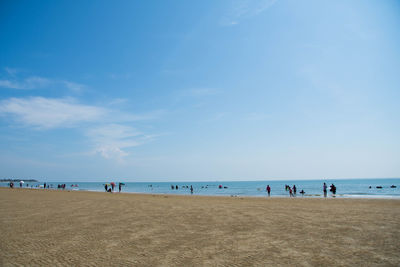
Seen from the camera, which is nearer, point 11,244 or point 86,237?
point 11,244

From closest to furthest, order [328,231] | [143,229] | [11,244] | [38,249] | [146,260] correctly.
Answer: [146,260]
[38,249]
[11,244]
[328,231]
[143,229]

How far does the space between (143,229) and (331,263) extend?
759cm

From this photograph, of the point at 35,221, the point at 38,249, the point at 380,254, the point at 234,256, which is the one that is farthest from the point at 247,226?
the point at 35,221

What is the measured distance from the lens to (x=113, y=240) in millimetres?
8656

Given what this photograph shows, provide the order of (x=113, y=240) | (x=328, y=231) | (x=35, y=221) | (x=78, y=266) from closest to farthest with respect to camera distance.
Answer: (x=78, y=266) → (x=113, y=240) → (x=328, y=231) → (x=35, y=221)

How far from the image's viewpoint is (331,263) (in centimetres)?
616

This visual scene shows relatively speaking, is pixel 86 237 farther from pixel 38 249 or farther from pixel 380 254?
pixel 380 254

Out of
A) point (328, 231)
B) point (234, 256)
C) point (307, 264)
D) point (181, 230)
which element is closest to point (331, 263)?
point (307, 264)

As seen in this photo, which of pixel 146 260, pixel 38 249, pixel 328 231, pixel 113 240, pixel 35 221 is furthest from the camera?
pixel 35 221

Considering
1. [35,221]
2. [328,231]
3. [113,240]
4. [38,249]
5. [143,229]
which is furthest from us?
[35,221]

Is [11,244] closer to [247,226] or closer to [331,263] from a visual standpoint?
[247,226]

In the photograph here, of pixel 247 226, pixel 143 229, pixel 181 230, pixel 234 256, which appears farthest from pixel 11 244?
pixel 247 226

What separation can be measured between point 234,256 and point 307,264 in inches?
78.3

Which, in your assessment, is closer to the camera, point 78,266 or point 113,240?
point 78,266
